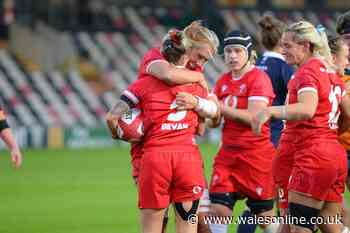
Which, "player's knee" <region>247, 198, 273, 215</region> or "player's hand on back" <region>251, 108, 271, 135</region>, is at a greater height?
"player's hand on back" <region>251, 108, 271, 135</region>

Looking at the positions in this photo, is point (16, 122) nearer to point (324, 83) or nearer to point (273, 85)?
point (273, 85)

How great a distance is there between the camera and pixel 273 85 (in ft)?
40.1

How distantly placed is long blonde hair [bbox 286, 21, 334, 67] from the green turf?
4333mm

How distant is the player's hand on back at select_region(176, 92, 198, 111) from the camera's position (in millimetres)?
9773

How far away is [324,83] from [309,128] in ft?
1.50

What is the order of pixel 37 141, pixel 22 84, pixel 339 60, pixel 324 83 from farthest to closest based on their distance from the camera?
pixel 22 84 < pixel 37 141 < pixel 339 60 < pixel 324 83

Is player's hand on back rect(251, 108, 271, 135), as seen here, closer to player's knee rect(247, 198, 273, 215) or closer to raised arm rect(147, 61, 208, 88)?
raised arm rect(147, 61, 208, 88)

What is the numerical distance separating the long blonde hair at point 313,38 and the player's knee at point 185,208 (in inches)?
66.7

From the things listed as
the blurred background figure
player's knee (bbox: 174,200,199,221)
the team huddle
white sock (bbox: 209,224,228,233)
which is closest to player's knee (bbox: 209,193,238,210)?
white sock (bbox: 209,224,228,233)

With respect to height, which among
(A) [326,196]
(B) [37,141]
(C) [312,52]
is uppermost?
(C) [312,52]

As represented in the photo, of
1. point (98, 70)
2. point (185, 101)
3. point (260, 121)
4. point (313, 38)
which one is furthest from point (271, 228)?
point (98, 70)

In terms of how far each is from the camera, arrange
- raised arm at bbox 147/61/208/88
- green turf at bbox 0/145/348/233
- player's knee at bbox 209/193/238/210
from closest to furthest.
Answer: raised arm at bbox 147/61/208/88, player's knee at bbox 209/193/238/210, green turf at bbox 0/145/348/233

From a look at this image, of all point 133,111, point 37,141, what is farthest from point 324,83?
point 37,141

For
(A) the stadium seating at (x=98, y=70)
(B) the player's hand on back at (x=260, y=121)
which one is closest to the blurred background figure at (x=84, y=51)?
(A) the stadium seating at (x=98, y=70)
